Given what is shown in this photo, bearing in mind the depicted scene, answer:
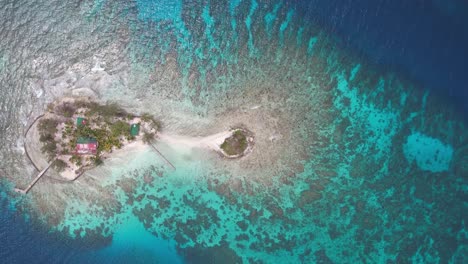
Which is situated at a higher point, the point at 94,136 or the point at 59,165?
the point at 94,136

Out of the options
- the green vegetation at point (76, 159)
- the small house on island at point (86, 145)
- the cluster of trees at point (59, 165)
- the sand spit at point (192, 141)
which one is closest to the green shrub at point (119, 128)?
the small house on island at point (86, 145)

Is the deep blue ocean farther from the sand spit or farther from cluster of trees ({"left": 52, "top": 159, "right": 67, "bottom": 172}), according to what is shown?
cluster of trees ({"left": 52, "top": 159, "right": 67, "bottom": 172})

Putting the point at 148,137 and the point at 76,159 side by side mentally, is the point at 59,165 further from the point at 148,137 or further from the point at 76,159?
the point at 148,137

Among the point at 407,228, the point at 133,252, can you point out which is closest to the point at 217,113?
the point at 133,252

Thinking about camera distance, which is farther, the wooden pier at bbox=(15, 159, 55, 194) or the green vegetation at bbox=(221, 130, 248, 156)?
the wooden pier at bbox=(15, 159, 55, 194)

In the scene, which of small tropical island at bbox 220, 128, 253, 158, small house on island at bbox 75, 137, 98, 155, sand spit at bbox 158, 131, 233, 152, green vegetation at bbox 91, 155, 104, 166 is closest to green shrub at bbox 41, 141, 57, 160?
small house on island at bbox 75, 137, 98, 155

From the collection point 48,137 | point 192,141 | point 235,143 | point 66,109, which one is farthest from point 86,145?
point 235,143

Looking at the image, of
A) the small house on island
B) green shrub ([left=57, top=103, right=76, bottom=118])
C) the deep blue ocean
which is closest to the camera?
the small house on island
